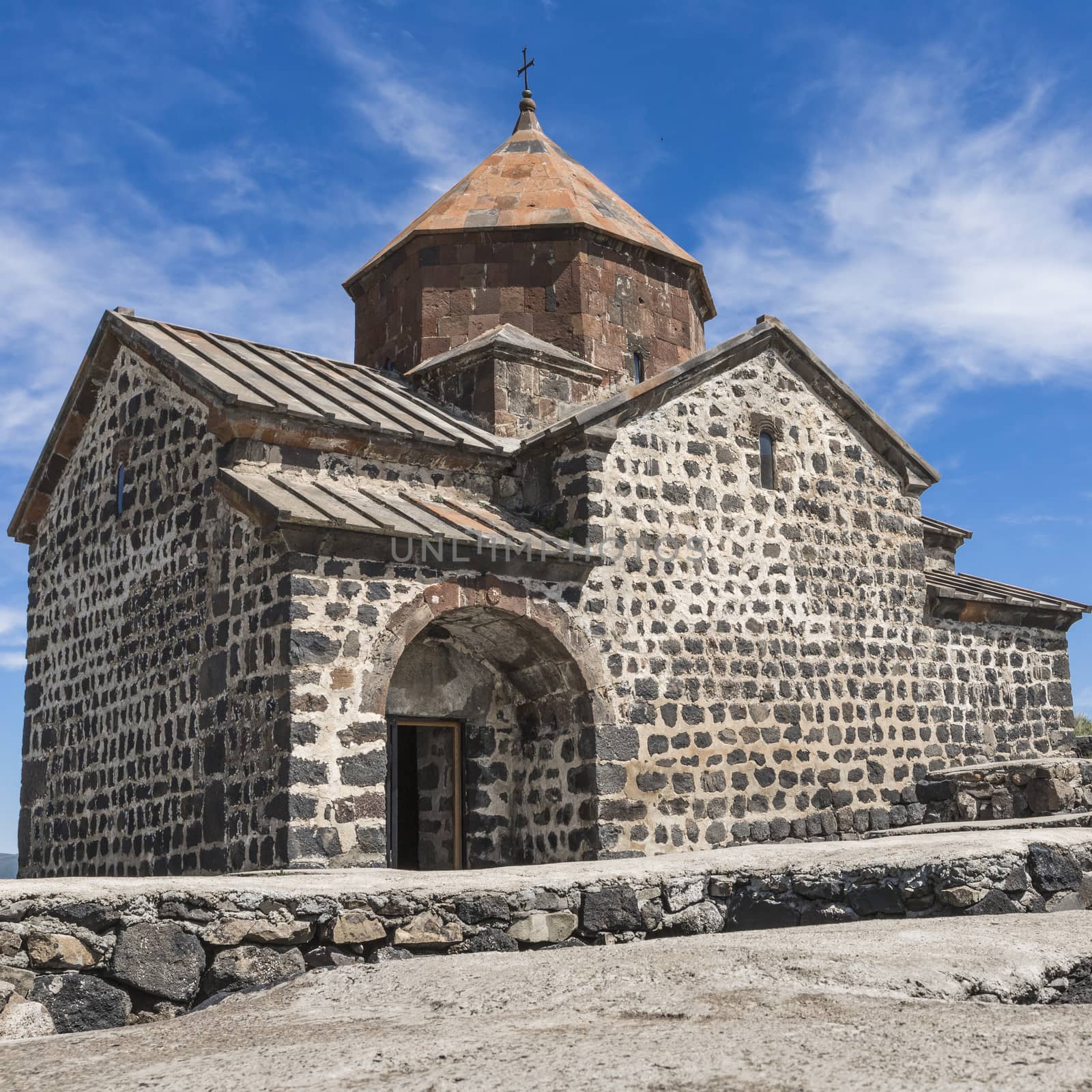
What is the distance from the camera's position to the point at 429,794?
1106 centimetres

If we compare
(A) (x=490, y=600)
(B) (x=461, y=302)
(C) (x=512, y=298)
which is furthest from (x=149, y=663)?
(C) (x=512, y=298)

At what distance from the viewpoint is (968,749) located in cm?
1291

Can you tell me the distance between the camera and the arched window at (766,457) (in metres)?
11.8

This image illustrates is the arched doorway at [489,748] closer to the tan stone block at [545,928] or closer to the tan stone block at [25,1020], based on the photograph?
the tan stone block at [545,928]

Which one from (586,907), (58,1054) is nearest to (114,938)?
(58,1054)

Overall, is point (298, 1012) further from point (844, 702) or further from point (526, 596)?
point (844, 702)

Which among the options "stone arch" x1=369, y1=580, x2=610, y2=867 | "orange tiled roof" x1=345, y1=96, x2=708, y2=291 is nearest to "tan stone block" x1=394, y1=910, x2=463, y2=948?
"stone arch" x1=369, y1=580, x2=610, y2=867

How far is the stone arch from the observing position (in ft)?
32.9

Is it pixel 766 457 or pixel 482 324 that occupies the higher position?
pixel 482 324

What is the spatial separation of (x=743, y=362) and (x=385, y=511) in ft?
13.6

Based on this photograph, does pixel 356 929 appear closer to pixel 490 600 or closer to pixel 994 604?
pixel 490 600

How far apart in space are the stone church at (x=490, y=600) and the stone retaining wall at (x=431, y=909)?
3159 millimetres

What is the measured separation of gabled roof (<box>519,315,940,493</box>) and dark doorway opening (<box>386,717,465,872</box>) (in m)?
2.58

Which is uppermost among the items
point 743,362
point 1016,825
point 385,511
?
point 743,362
